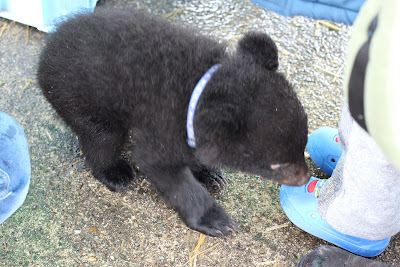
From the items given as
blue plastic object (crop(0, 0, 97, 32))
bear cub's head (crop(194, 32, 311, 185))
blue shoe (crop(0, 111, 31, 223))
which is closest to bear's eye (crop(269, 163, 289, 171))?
bear cub's head (crop(194, 32, 311, 185))

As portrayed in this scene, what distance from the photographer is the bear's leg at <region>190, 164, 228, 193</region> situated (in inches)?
97.1

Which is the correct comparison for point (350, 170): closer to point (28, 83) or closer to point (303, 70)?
point (303, 70)

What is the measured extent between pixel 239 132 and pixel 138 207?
35.4 inches

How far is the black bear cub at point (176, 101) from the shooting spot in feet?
5.94

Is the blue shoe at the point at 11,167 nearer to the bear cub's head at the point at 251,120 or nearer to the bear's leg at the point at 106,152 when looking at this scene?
the bear's leg at the point at 106,152

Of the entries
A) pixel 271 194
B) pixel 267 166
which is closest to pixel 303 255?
pixel 271 194

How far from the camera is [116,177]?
2447 mm

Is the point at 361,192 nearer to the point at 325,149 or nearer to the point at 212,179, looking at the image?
the point at 325,149

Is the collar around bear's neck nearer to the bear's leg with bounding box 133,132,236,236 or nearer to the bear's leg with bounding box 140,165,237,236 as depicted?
the bear's leg with bounding box 133,132,236,236

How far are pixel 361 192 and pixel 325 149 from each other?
713 millimetres

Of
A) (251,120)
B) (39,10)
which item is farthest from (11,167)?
(39,10)

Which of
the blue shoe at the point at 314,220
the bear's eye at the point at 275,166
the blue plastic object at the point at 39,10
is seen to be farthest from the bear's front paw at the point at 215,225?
the blue plastic object at the point at 39,10

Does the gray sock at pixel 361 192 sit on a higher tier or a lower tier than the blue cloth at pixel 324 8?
lower

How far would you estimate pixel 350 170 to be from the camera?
1792 mm
